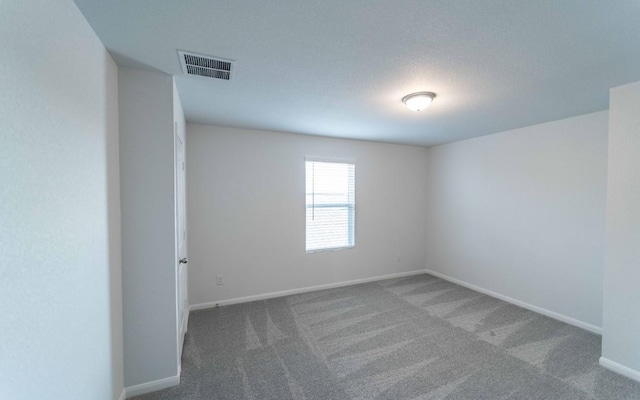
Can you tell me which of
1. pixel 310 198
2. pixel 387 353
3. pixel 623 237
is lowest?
pixel 387 353

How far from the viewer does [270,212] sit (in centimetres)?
372

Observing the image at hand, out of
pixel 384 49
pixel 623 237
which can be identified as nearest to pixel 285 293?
pixel 384 49

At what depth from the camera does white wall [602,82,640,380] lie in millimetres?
2104

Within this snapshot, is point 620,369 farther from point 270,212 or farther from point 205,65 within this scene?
point 205,65

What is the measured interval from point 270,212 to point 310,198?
0.66 m

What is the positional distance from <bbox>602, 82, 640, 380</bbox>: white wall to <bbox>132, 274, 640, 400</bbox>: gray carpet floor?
272 mm

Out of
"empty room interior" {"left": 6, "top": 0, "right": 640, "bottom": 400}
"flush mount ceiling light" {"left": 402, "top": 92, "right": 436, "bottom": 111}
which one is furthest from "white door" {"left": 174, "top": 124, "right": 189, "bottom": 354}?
"flush mount ceiling light" {"left": 402, "top": 92, "right": 436, "bottom": 111}

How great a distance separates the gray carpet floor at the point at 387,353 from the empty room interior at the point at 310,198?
0.08 feet

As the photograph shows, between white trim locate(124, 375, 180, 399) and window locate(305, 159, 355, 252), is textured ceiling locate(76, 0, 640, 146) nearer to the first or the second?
window locate(305, 159, 355, 252)

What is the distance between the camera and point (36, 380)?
37.9 inches

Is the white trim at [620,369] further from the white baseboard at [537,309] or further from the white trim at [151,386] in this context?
the white trim at [151,386]

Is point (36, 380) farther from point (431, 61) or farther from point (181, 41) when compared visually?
point (431, 61)

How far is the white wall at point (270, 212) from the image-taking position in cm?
336

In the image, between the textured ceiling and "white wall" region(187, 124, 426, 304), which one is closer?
the textured ceiling
